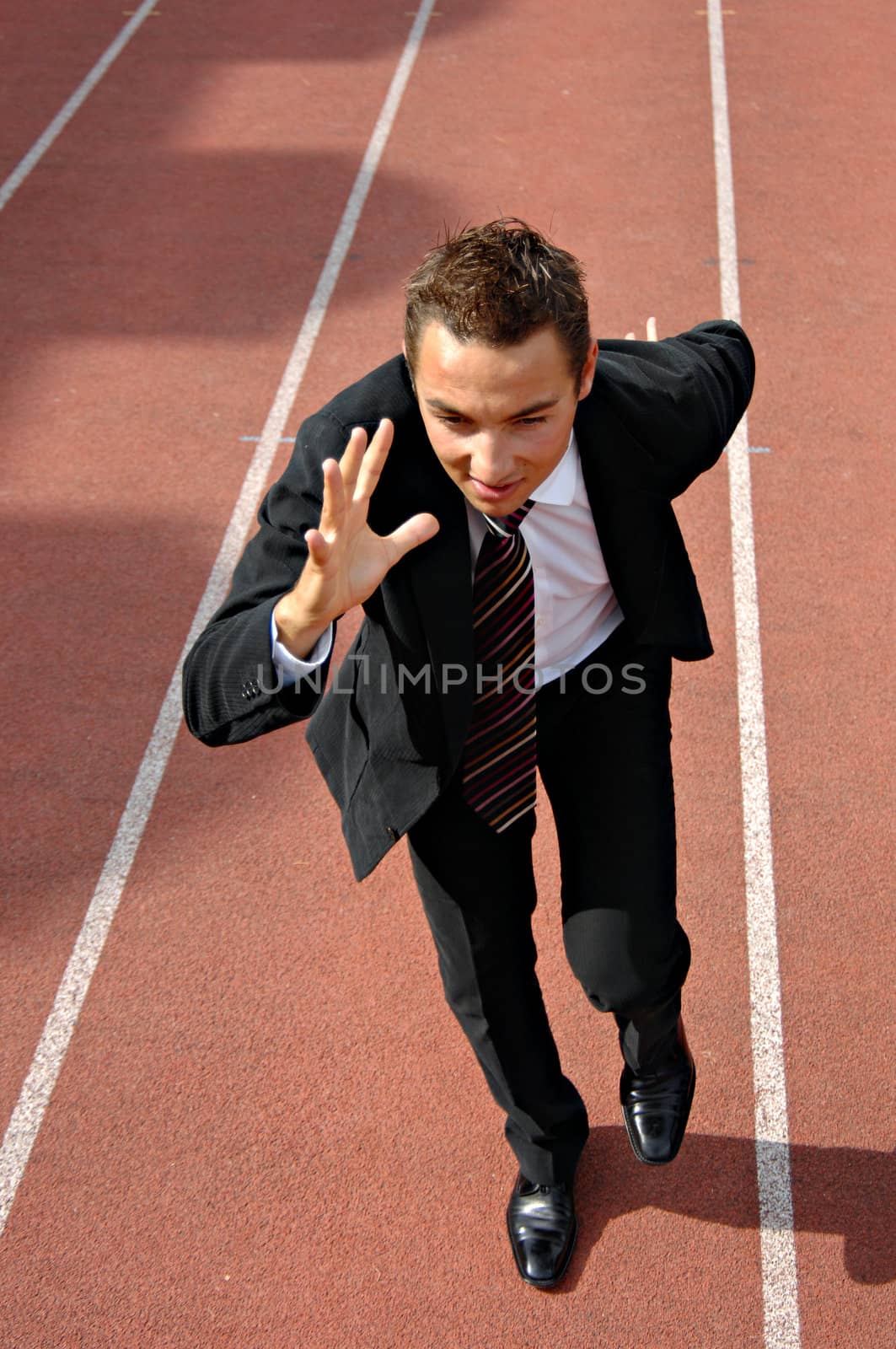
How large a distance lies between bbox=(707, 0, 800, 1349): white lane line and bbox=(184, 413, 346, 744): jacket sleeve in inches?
76.3

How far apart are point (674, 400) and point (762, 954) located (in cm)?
185

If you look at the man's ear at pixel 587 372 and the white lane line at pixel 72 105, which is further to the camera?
the white lane line at pixel 72 105

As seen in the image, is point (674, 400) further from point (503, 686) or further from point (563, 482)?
point (503, 686)

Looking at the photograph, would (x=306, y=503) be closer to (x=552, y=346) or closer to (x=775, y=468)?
(x=552, y=346)

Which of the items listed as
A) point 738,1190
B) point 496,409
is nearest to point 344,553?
point 496,409

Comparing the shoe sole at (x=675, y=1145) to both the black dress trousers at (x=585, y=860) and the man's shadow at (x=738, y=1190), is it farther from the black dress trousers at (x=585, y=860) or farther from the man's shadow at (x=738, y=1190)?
the black dress trousers at (x=585, y=860)

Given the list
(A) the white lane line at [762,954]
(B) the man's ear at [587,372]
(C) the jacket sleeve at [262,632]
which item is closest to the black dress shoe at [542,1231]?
(A) the white lane line at [762,954]

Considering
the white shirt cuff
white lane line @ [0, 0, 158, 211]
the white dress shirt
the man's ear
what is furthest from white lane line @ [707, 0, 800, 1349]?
white lane line @ [0, 0, 158, 211]

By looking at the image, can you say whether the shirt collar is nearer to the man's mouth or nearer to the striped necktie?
the striped necktie

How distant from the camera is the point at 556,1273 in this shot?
10.5 feet

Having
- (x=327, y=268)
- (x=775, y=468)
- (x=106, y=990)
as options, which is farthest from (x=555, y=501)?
(x=327, y=268)

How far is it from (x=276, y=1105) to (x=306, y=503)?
1920 millimetres

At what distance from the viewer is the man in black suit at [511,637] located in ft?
7.31

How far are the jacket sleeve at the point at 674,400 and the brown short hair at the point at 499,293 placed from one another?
1.35ft
